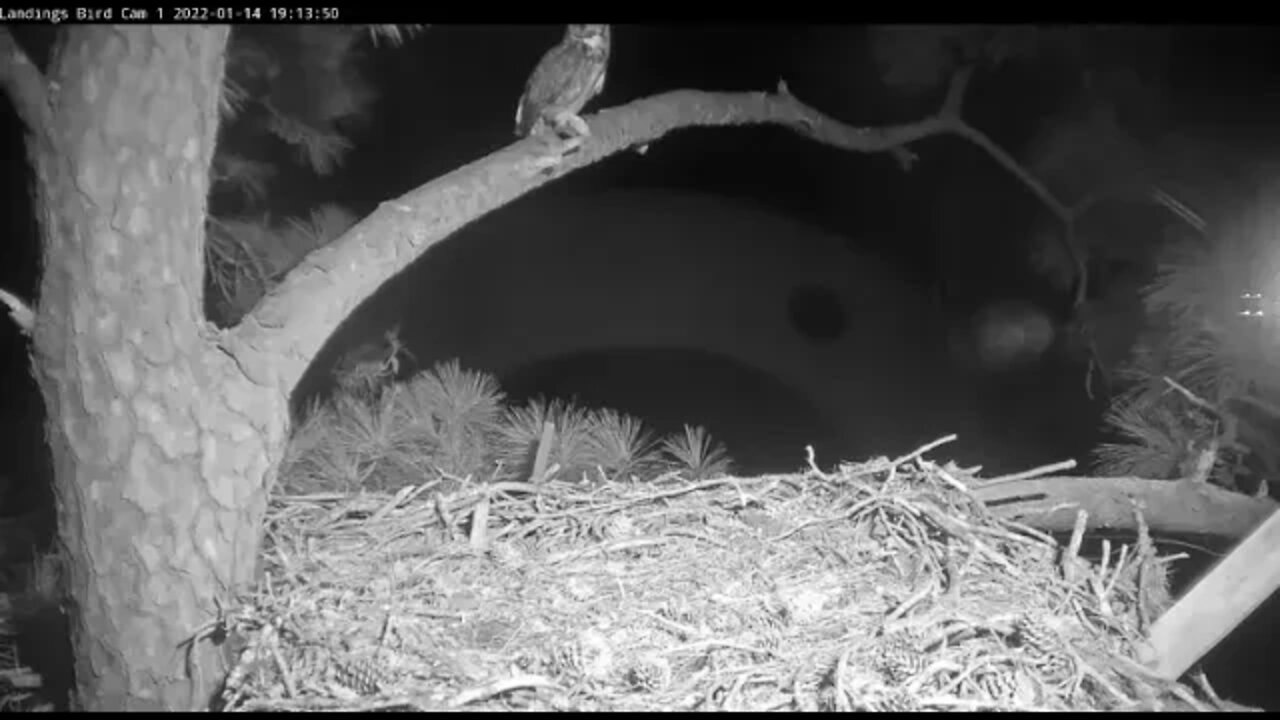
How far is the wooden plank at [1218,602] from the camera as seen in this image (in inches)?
67.4

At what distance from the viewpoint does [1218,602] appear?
5.93 ft

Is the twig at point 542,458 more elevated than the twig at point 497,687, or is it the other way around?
the twig at point 542,458

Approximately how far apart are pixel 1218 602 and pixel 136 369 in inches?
96.7

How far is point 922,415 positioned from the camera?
19.6 feet

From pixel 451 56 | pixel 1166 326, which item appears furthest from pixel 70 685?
pixel 1166 326

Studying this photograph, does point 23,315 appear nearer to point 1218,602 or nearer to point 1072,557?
point 1072,557

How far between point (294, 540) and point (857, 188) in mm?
4771

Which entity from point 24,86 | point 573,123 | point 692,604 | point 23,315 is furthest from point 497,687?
point 573,123

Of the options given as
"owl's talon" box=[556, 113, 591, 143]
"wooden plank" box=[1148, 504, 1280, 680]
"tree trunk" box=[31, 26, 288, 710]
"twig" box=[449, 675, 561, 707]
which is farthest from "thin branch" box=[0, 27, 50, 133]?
"wooden plank" box=[1148, 504, 1280, 680]

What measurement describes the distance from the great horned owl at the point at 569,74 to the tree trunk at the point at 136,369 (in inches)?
49.1

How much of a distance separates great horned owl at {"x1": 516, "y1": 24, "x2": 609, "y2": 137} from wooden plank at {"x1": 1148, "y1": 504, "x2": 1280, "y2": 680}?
2.18 metres

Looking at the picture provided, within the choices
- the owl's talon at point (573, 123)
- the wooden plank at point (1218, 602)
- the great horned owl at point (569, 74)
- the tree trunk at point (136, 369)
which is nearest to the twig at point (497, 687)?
the tree trunk at point (136, 369)

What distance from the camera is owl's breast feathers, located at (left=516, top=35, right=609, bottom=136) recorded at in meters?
2.68

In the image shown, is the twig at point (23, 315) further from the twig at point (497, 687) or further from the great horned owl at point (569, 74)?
the great horned owl at point (569, 74)
